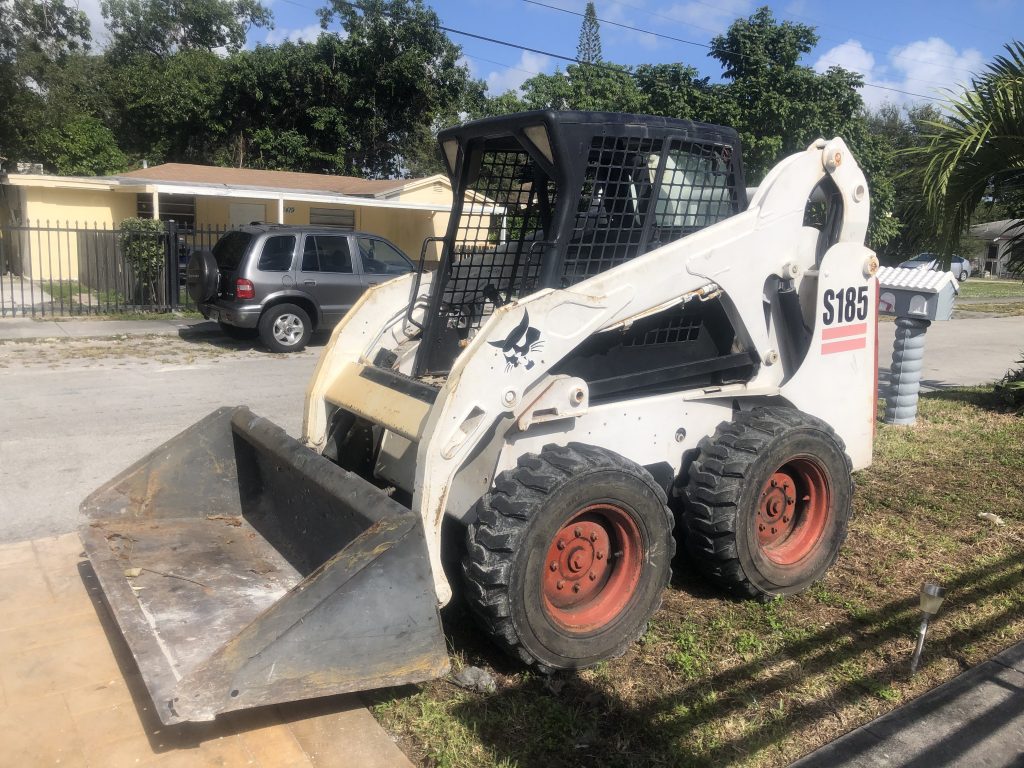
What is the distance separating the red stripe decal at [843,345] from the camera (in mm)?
5000

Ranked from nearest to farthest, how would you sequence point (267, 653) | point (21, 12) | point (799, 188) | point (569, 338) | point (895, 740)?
point (267, 653) < point (895, 740) < point (569, 338) < point (799, 188) < point (21, 12)

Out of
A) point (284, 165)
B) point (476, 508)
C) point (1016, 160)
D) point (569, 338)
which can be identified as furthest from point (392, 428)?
point (284, 165)

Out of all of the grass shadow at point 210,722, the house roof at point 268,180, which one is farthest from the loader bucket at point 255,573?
the house roof at point 268,180

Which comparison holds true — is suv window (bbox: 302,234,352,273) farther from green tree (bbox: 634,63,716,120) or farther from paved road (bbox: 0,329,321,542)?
green tree (bbox: 634,63,716,120)

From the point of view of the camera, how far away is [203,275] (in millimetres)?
12891

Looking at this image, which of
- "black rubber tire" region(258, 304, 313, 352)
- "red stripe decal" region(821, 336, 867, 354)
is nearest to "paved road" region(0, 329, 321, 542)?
"black rubber tire" region(258, 304, 313, 352)

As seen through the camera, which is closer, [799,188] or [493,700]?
[493,700]

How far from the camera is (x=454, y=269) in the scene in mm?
4914

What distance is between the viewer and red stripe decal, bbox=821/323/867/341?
195 inches

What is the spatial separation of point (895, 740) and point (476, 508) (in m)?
1.93

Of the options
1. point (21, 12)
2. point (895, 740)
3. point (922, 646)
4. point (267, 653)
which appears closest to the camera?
point (267, 653)

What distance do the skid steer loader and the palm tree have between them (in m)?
4.51

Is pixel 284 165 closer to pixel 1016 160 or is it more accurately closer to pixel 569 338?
pixel 1016 160

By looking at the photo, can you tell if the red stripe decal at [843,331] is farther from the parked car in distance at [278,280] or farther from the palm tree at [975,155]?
the parked car in distance at [278,280]
